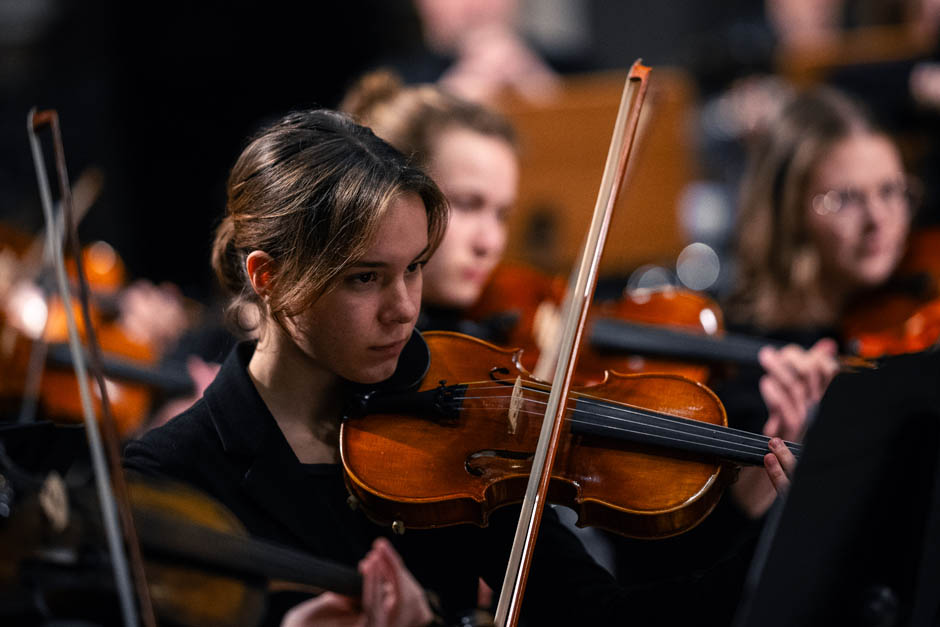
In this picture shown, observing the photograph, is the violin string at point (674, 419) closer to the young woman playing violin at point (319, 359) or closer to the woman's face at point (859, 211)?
the young woman playing violin at point (319, 359)

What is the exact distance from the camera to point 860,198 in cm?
139

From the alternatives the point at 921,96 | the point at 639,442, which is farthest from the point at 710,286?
the point at 639,442

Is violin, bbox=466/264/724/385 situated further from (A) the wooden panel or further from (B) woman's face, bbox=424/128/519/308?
(A) the wooden panel

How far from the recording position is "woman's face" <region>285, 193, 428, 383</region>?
716mm

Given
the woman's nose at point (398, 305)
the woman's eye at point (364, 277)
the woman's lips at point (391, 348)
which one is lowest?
the woman's lips at point (391, 348)

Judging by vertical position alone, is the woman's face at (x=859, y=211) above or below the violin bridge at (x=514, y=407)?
above

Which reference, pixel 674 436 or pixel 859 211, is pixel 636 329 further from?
pixel 674 436

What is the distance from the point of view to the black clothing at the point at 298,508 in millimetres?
719

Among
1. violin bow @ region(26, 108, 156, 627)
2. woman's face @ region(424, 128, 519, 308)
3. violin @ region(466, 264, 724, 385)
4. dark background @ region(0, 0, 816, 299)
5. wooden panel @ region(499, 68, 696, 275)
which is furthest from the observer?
dark background @ region(0, 0, 816, 299)

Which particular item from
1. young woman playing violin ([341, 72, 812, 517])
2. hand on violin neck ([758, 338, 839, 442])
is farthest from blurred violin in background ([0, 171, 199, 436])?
hand on violin neck ([758, 338, 839, 442])

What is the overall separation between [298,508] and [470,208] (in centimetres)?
55

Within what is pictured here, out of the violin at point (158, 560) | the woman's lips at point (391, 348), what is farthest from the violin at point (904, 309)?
the violin at point (158, 560)

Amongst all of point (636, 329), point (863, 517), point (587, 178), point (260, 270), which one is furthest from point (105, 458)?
point (587, 178)

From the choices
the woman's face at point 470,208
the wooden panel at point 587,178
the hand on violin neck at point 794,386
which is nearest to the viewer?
the hand on violin neck at point 794,386
